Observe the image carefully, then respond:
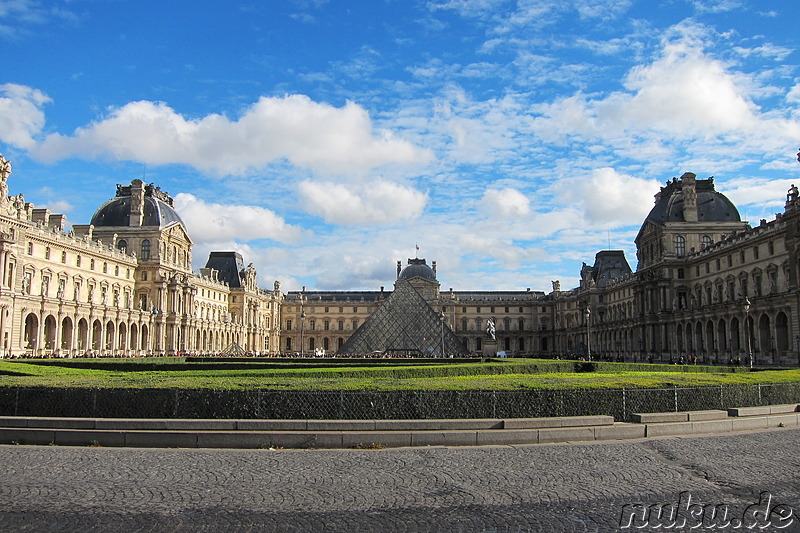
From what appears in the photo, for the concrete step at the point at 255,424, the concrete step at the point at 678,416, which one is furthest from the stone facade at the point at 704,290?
the concrete step at the point at 255,424

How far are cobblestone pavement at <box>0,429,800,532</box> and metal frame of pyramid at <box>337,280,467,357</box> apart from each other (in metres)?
44.1

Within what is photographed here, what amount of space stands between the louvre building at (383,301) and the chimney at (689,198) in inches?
5.7

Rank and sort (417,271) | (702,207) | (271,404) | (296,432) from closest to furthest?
1. (296,432)
2. (271,404)
3. (702,207)
4. (417,271)

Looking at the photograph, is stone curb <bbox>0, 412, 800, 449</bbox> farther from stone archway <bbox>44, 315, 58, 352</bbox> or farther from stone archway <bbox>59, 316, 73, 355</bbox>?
stone archway <bbox>59, 316, 73, 355</bbox>

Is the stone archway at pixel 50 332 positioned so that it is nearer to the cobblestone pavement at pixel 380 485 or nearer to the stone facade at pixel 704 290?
the cobblestone pavement at pixel 380 485

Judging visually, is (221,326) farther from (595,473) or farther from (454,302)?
(595,473)

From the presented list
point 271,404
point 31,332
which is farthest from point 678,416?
point 31,332

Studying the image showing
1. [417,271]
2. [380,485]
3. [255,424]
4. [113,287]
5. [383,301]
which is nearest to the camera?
Result: [380,485]

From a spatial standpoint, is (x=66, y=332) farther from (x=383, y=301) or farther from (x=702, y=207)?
(x=702, y=207)

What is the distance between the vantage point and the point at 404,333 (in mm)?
57750

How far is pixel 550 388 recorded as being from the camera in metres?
12.8

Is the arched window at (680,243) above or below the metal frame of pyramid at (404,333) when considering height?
above

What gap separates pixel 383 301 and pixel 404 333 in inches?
324

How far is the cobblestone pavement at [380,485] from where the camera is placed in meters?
6.97
